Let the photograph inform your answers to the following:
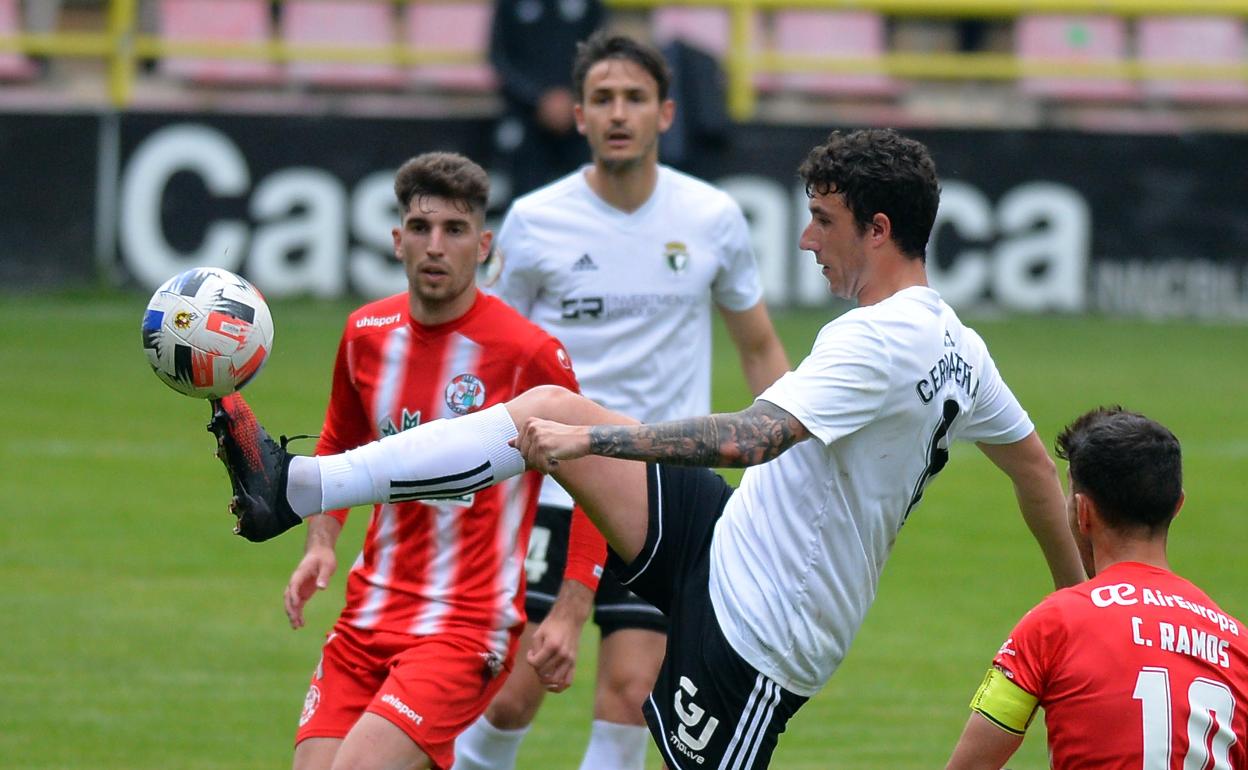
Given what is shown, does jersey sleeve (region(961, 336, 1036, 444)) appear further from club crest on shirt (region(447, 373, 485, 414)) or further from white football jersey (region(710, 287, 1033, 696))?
club crest on shirt (region(447, 373, 485, 414))

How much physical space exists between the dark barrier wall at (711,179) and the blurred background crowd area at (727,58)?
35 cm

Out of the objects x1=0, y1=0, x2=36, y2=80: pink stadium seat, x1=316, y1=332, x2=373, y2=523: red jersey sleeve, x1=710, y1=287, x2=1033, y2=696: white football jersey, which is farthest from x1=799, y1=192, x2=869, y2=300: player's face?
x1=0, y1=0, x2=36, y2=80: pink stadium seat

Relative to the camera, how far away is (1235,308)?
714 inches

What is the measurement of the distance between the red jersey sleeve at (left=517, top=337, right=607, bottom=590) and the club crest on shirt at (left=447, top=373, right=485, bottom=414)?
114 mm

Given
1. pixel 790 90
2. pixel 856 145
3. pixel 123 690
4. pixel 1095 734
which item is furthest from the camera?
pixel 790 90

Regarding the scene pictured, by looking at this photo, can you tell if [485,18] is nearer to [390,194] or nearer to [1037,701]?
[390,194]

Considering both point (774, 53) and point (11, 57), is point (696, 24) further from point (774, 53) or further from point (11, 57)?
point (11, 57)

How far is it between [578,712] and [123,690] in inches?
69.1

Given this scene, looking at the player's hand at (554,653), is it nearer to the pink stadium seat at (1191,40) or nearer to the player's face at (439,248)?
the player's face at (439,248)

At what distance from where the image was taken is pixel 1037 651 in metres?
4.01

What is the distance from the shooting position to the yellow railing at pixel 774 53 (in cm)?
1709

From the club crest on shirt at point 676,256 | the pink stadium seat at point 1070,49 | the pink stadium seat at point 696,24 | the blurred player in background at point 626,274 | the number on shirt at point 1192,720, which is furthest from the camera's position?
the pink stadium seat at point 1070,49

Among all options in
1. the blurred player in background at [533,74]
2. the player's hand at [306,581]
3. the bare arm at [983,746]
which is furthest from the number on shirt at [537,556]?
the blurred player in background at [533,74]

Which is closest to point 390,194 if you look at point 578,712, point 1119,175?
point 1119,175
